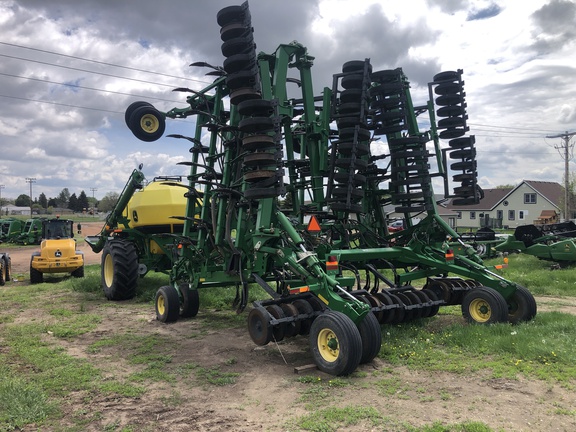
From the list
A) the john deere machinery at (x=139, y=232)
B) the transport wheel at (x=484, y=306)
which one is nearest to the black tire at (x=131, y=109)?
the john deere machinery at (x=139, y=232)

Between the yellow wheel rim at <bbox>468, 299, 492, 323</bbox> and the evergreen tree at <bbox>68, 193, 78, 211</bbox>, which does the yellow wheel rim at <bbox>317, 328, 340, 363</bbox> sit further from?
the evergreen tree at <bbox>68, 193, 78, 211</bbox>

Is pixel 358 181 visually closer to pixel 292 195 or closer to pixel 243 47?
pixel 292 195

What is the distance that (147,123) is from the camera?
10188 mm

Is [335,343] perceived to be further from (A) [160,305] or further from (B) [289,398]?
(A) [160,305]

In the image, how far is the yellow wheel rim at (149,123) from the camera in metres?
10.1

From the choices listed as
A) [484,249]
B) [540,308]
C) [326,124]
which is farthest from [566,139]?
[326,124]

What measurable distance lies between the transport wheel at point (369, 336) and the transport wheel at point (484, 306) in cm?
259

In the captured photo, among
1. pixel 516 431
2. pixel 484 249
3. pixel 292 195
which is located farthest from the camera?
pixel 484 249

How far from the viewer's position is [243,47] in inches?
275

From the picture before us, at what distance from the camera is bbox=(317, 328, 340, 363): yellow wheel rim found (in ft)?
18.6

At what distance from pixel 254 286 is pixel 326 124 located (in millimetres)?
5222

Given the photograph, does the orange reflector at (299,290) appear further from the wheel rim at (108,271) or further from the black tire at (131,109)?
the wheel rim at (108,271)

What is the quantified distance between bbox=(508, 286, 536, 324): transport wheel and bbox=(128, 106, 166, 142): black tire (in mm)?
7548

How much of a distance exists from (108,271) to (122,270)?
1.07 m
